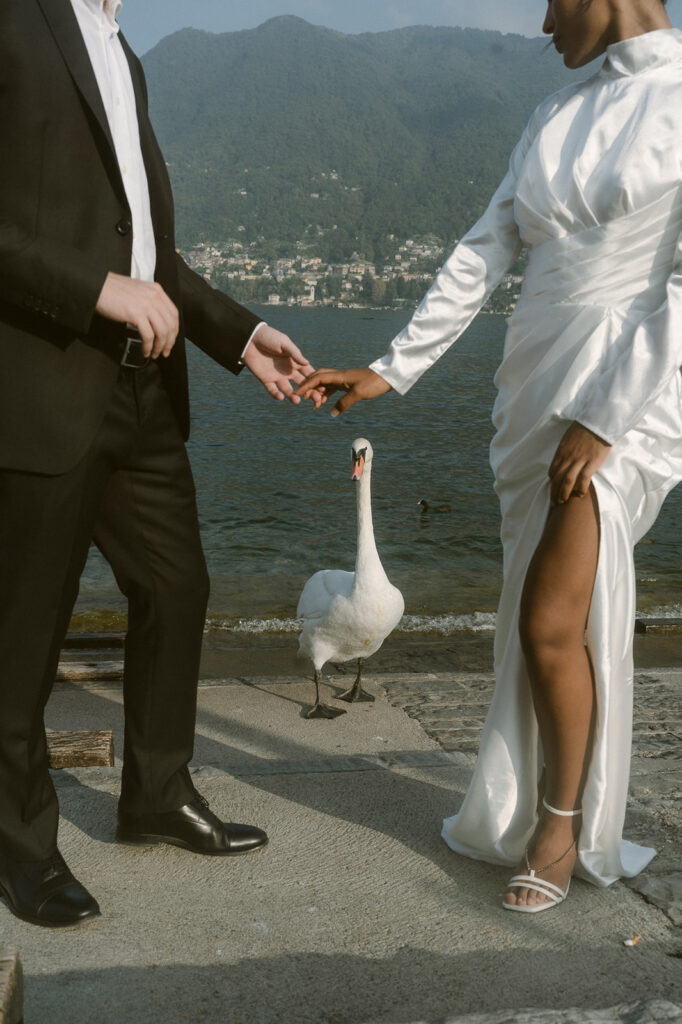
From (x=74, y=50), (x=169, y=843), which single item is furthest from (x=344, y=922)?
(x=74, y=50)

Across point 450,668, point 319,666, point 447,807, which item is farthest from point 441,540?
point 447,807

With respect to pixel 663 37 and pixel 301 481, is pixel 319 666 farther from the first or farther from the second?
pixel 301 481

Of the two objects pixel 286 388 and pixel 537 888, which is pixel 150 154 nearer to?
pixel 286 388

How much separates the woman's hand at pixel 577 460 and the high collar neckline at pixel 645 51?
982mm

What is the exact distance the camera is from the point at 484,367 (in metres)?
57.3

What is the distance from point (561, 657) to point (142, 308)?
1.45m

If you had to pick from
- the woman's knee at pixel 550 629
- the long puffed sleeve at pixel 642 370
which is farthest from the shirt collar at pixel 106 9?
the woman's knee at pixel 550 629

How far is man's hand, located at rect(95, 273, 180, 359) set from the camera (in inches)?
99.4

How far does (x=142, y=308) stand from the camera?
254 centimetres

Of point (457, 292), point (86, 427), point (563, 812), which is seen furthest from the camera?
point (457, 292)

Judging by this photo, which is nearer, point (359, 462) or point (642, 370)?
point (642, 370)

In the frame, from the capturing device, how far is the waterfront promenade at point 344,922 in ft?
7.47

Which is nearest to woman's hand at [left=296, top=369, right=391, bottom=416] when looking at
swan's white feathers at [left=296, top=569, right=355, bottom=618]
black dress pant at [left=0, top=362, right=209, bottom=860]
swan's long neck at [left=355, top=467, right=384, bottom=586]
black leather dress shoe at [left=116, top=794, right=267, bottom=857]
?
black dress pant at [left=0, top=362, right=209, bottom=860]

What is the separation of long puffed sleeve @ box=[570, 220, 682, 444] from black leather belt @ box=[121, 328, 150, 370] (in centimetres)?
120
